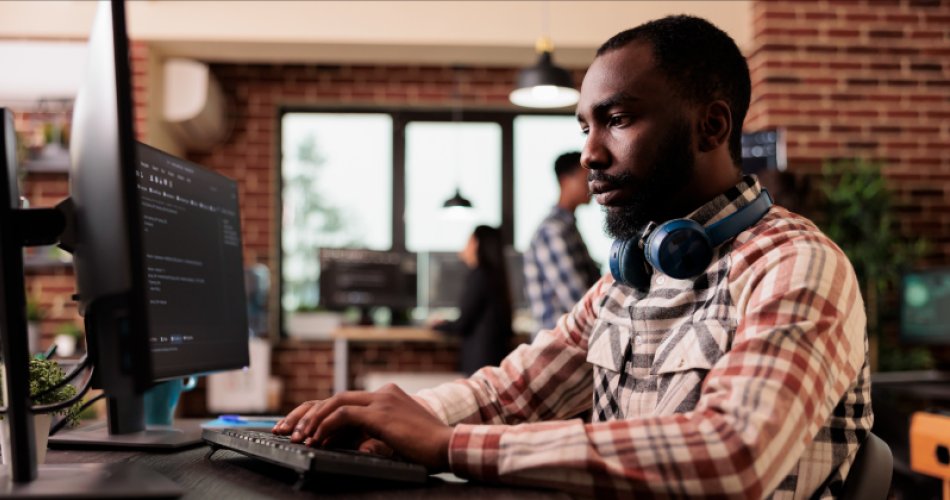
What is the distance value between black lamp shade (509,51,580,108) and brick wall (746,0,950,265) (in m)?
1.22

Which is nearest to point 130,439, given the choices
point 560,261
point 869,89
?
point 560,261

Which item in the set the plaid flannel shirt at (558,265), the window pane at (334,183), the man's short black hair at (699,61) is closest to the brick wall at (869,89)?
the plaid flannel shirt at (558,265)

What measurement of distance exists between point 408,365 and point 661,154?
473cm

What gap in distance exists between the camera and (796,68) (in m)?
4.75

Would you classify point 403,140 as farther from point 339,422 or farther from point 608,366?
point 339,422

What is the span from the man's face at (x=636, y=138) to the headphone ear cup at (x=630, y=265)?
0.09ft

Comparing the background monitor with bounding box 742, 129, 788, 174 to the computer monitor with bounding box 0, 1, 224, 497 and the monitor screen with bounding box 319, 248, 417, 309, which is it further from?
the computer monitor with bounding box 0, 1, 224, 497

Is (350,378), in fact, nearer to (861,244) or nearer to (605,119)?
(861,244)

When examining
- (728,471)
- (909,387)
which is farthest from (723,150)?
(909,387)

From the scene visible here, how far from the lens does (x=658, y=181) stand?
1.25m

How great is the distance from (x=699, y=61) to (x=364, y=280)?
4.53 meters

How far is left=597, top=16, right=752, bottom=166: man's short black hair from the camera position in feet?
4.08

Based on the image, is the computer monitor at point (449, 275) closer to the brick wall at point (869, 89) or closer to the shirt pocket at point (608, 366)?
the brick wall at point (869, 89)

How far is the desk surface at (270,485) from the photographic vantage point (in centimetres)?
89
